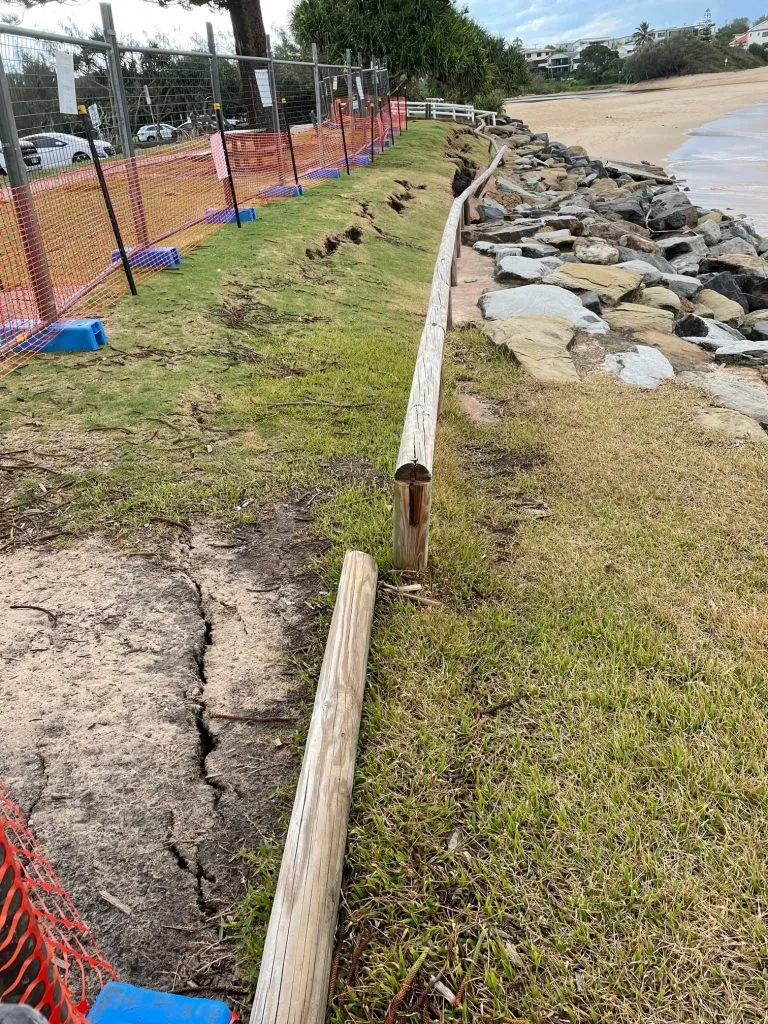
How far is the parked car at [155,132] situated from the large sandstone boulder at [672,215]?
12252 millimetres

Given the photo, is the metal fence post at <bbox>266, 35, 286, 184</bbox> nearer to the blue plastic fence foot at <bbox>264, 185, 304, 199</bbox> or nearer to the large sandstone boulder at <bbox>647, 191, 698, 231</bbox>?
the blue plastic fence foot at <bbox>264, 185, 304, 199</bbox>

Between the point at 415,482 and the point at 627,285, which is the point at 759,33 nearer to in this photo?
the point at 627,285

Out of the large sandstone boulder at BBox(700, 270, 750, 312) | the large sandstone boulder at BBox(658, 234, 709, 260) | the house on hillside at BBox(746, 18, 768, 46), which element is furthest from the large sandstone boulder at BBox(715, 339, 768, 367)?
the house on hillside at BBox(746, 18, 768, 46)

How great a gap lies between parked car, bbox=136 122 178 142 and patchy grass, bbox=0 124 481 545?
1276mm

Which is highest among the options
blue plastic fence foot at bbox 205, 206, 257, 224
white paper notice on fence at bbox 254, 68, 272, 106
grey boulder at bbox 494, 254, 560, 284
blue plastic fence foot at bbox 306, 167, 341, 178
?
white paper notice on fence at bbox 254, 68, 272, 106

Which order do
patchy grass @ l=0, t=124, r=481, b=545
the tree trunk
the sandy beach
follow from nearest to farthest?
patchy grass @ l=0, t=124, r=481, b=545
the tree trunk
the sandy beach

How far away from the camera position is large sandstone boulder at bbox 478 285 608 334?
748 centimetres

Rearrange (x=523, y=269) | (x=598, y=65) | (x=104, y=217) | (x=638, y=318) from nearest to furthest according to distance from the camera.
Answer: (x=104, y=217), (x=638, y=318), (x=523, y=269), (x=598, y=65)

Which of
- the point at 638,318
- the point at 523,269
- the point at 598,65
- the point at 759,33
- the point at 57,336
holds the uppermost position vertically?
the point at 759,33

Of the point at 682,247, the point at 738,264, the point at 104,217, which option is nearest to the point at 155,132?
the point at 104,217

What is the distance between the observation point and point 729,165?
29484 mm

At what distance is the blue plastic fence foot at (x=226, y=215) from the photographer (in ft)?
32.1

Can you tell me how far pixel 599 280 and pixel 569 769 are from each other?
25.1 feet

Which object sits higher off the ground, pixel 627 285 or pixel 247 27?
pixel 247 27
